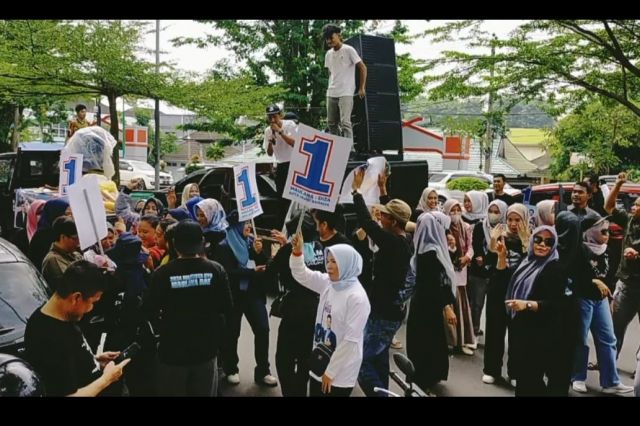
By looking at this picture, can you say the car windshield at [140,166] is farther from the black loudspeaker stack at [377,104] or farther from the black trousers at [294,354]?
the black trousers at [294,354]

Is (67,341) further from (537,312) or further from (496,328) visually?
(496,328)

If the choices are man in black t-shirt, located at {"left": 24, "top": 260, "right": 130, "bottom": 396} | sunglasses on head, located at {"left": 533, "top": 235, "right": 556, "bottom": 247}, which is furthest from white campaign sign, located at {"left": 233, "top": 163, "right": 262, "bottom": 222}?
man in black t-shirt, located at {"left": 24, "top": 260, "right": 130, "bottom": 396}

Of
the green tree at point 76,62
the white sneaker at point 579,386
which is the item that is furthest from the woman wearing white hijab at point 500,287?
the green tree at point 76,62

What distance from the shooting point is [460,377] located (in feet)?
20.1

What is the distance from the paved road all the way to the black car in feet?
6.20

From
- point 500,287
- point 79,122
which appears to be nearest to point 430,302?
point 500,287

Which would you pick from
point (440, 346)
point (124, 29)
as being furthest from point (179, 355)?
point (124, 29)

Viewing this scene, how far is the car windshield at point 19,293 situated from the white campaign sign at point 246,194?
1852mm

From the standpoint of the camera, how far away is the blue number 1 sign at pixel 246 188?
584cm

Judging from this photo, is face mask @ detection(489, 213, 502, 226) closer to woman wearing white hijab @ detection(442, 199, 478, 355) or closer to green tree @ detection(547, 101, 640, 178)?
woman wearing white hijab @ detection(442, 199, 478, 355)

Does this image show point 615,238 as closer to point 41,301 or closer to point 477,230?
point 477,230

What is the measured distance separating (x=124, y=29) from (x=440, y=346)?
12892 mm

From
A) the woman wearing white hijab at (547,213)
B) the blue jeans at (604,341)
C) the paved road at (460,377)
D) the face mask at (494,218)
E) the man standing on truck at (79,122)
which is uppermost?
the man standing on truck at (79,122)

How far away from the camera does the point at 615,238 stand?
27.3 ft
